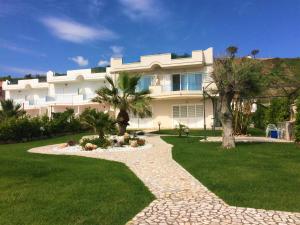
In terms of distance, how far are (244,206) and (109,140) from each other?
456 inches

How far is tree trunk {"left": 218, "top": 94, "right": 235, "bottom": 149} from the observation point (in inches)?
575

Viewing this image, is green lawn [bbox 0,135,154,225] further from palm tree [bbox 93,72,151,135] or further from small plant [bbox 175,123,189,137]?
small plant [bbox 175,123,189,137]

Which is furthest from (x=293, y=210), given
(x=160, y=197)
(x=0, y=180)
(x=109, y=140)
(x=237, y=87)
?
(x=109, y=140)

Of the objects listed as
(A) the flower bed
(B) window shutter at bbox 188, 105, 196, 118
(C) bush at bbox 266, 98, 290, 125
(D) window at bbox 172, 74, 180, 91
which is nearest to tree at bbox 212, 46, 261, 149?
(A) the flower bed

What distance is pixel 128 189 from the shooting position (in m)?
7.01

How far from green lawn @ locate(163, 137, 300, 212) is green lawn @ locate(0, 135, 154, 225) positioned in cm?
184

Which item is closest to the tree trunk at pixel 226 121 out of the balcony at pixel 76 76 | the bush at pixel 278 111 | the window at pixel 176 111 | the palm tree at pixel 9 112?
the bush at pixel 278 111

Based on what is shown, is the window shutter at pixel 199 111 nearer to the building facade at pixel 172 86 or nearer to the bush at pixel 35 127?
the building facade at pixel 172 86

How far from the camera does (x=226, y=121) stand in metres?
15.0

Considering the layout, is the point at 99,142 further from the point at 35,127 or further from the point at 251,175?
the point at 251,175

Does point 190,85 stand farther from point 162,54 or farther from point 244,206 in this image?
point 244,206

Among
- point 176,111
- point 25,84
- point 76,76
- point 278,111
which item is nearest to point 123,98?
point 176,111

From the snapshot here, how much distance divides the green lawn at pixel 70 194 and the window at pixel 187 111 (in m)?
20.0

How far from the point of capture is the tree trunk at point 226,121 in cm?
1460
